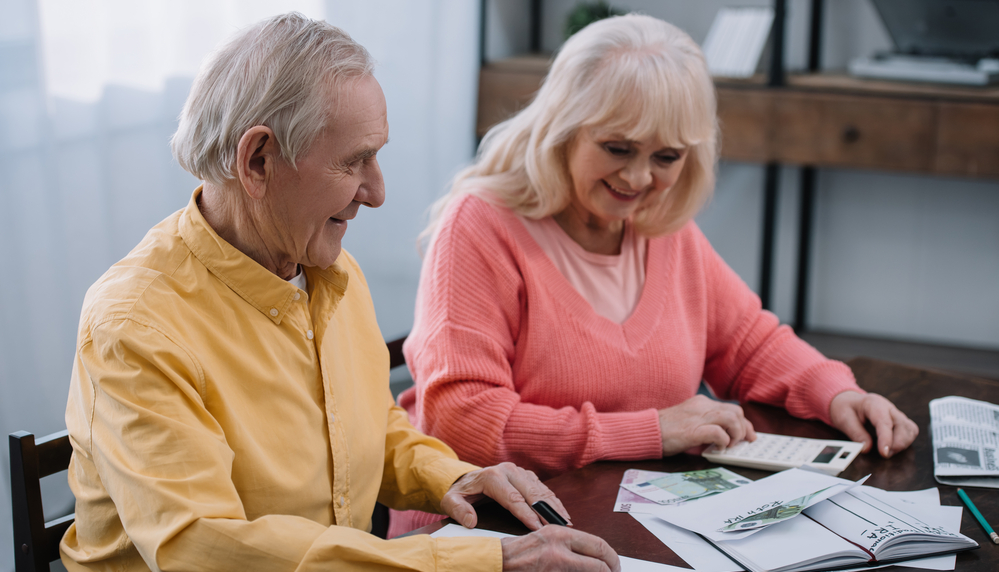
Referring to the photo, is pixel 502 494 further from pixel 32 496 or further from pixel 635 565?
pixel 32 496

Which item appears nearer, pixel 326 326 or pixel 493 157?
pixel 326 326

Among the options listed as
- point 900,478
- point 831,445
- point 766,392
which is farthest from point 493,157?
point 900,478

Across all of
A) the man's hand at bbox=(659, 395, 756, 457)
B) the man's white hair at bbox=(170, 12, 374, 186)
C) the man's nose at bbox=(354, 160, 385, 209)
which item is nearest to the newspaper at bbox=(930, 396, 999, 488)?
the man's hand at bbox=(659, 395, 756, 457)

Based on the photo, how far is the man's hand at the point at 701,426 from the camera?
1392 mm

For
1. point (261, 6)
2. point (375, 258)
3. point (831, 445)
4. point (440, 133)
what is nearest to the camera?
point (831, 445)

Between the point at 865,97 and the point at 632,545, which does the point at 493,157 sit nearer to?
the point at 632,545

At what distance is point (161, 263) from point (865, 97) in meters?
2.56

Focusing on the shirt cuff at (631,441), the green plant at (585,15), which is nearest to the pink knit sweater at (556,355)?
the shirt cuff at (631,441)

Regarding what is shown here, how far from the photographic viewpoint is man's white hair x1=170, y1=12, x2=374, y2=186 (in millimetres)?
994

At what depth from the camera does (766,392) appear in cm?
169

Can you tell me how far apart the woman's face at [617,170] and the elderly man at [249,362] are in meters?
0.62

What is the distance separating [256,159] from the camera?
1.02 meters

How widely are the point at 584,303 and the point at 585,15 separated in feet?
6.58

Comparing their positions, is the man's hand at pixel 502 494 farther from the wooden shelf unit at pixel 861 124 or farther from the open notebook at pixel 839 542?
the wooden shelf unit at pixel 861 124
